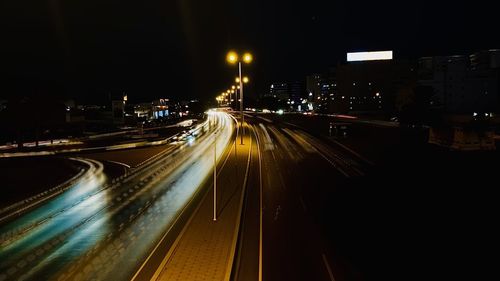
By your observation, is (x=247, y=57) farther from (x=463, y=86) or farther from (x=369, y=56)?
(x=369, y=56)

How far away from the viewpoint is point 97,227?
661 inches

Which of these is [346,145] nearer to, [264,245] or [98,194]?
[98,194]

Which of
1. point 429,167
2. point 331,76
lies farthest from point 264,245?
point 331,76

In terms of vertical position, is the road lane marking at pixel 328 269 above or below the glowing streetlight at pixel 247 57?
below

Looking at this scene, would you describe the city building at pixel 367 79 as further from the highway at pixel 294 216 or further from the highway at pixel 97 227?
the highway at pixel 97 227

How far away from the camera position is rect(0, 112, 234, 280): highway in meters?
12.6

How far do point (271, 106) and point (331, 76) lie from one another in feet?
139

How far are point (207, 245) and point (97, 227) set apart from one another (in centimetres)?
564

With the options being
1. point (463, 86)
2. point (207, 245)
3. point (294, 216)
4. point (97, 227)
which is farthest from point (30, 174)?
point (463, 86)

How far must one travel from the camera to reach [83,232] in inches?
639

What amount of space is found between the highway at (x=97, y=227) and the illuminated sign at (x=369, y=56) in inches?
5167

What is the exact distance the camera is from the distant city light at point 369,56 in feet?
486

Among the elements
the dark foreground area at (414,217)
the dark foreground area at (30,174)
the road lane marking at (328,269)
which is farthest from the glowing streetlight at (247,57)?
the road lane marking at (328,269)

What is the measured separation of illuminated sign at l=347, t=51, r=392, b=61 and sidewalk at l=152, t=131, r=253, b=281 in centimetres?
13673
